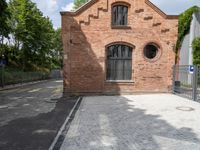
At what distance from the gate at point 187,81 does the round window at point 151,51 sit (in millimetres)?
1659

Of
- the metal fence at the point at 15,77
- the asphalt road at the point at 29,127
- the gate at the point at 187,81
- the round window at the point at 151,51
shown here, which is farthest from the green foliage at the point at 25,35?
the asphalt road at the point at 29,127

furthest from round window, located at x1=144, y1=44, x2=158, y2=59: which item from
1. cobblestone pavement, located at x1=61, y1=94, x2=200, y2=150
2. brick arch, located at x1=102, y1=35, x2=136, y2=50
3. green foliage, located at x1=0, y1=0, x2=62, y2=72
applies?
green foliage, located at x1=0, y1=0, x2=62, y2=72

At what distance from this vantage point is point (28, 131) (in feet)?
29.5

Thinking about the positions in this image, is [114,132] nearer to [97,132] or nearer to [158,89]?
[97,132]

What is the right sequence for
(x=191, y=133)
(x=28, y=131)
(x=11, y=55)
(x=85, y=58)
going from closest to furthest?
(x=191, y=133)
(x=28, y=131)
(x=85, y=58)
(x=11, y=55)

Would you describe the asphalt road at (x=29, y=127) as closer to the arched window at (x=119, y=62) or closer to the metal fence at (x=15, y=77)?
the arched window at (x=119, y=62)

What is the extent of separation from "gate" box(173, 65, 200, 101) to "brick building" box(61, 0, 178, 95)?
0.53 m

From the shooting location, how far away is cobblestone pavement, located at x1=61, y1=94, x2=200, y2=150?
7.24 meters

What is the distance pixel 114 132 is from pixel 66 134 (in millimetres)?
1413

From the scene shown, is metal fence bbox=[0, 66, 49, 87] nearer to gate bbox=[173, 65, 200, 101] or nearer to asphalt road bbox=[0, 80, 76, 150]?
asphalt road bbox=[0, 80, 76, 150]

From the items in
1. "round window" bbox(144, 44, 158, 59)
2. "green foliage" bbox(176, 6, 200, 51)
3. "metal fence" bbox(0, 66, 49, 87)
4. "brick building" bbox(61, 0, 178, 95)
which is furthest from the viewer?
"metal fence" bbox(0, 66, 49, 87)

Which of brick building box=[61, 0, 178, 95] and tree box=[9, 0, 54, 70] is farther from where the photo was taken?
tree box=[9, 0, 54, 70]

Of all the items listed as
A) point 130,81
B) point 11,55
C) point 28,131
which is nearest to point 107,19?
point 130,81

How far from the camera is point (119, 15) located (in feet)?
63.5
